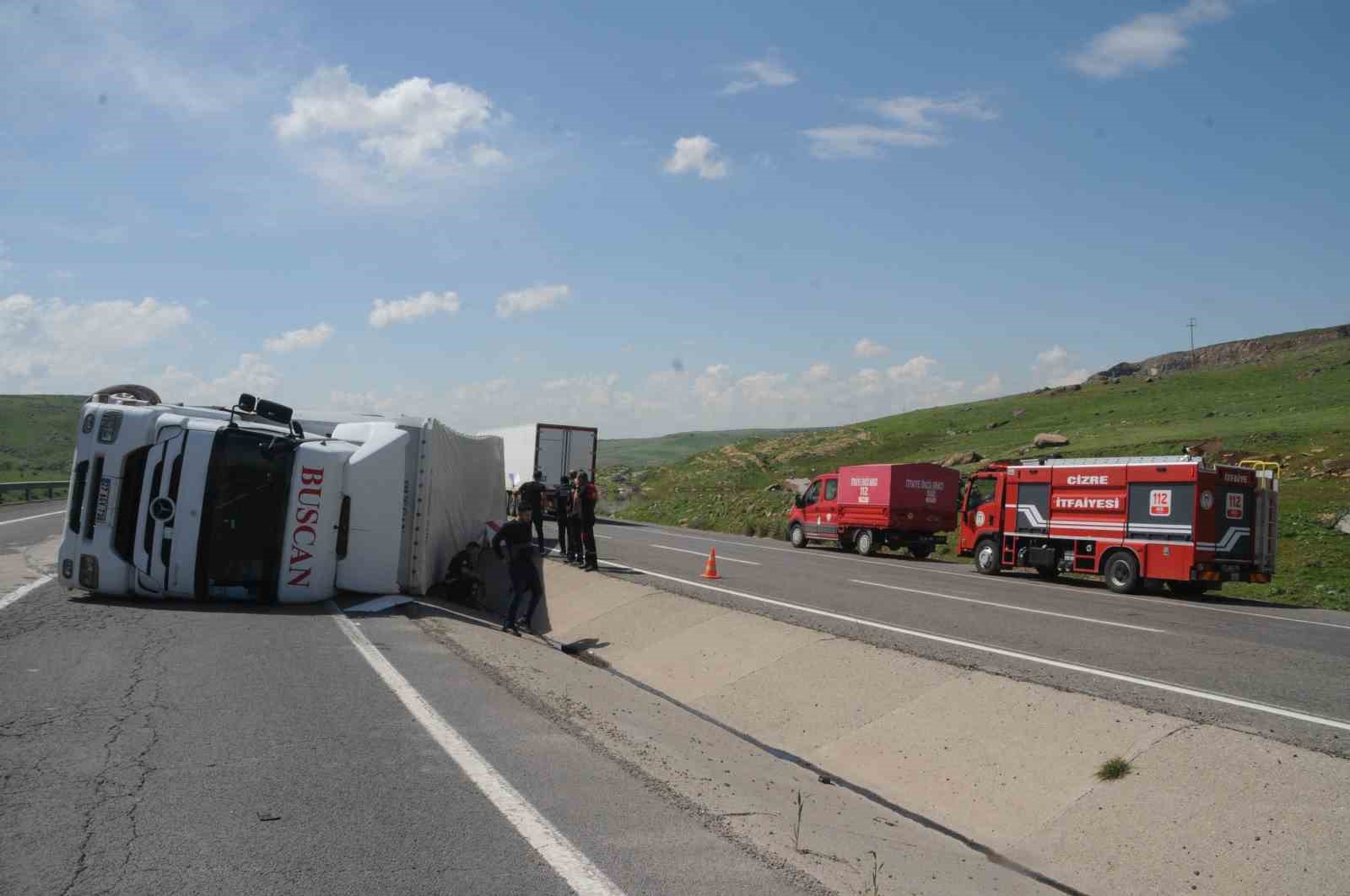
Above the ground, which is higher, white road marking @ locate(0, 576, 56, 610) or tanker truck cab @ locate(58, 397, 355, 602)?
tanker truck cab @ locate(58, 397, 355, 602)

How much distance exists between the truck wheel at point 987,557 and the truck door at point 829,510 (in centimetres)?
757

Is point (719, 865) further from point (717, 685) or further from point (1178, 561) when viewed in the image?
point (1178, 561)

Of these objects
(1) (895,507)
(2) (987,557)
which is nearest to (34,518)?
(1) (895,507)

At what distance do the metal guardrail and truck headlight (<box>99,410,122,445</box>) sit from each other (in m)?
31.3

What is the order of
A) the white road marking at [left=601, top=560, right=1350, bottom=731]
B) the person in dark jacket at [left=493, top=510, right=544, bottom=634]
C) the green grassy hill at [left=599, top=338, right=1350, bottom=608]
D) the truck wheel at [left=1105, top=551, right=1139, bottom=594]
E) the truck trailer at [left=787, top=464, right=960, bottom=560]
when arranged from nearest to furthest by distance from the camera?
the white road marking at [left=601, top=560, right=1350, bottom=731] → the person in dark jacket at [left=493, top=510, right=544, bottom=634] → the truck wheel at [left=1105, top=551, right=1139, bottom=594] → the green grassy hill at [left=599, top=338, right=1350, bottom=608] → the truck trailer at [left=787, top=464, right=960, bottom=560]

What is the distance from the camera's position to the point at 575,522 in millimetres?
18984

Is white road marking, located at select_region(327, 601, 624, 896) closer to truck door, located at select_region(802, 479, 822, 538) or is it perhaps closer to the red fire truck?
Answer: the red fire truck

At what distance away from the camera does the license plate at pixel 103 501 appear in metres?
12.4

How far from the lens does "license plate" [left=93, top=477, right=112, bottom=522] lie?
1238cm

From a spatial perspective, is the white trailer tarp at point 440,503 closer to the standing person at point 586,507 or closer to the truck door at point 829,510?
the standing person at point 586,507

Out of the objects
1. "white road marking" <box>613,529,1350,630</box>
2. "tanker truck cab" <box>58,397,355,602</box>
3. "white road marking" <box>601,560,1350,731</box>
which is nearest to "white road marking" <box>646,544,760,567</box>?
"white road marking" <box>613,529,1350,630</box>

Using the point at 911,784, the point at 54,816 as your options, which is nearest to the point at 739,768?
the point at 911,784

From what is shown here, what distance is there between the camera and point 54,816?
16.4 feet

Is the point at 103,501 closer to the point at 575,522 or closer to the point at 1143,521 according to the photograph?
the point at 575,522
